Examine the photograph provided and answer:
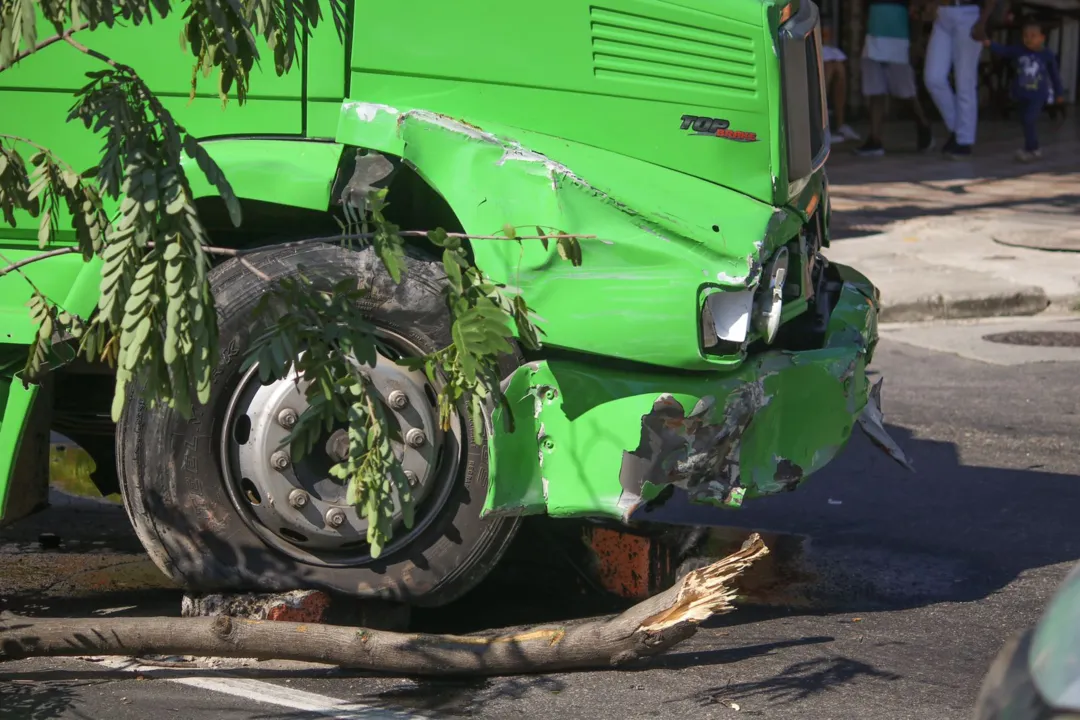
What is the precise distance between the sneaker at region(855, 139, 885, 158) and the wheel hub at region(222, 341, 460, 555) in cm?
1271

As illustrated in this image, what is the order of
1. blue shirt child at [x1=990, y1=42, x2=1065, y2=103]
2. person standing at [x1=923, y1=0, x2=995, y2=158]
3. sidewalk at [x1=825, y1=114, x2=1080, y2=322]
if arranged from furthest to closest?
person standing at [x1=923, y1=0, x2=995, y2=158]
blue shirt child at [x1=990, y1=42, x2=1065, y2=103]
sidewalk at [x1=825, y1=114, x2=1080, y2=322]

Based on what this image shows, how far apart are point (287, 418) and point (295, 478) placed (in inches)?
6.7

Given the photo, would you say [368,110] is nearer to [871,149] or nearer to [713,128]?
[713,128]

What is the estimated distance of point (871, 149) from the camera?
16000 millimetres

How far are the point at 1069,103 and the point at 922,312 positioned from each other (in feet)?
39.9

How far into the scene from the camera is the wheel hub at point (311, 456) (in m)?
3.99

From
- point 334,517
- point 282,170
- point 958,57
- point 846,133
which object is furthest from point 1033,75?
point 334,517

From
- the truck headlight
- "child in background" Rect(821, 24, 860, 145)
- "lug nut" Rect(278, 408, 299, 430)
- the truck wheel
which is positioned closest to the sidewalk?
"child in background" Rect(821, 24, 860, 145)

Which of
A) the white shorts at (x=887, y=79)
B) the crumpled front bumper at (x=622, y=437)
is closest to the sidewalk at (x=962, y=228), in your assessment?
the white shorts at (x=887, y=79)

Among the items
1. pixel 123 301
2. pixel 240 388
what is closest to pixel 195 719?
pixel 240 388

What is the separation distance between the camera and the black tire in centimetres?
218

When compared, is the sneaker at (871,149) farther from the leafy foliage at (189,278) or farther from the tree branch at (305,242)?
the leafy foliage at (189,278)

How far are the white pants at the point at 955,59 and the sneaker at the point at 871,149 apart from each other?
3.04 ft

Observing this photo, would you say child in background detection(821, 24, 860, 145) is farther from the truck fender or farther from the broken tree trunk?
the broken tree trunk
